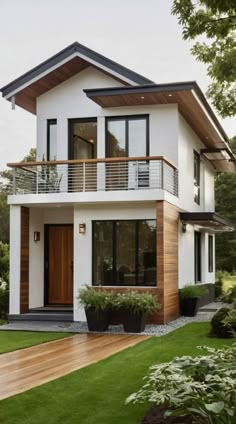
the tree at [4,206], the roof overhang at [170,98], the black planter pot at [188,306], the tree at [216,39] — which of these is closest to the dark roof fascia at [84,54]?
the roof overhang at [170,98]

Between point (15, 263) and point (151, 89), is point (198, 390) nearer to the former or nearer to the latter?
point (151, 89)

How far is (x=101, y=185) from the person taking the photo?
15195 mm

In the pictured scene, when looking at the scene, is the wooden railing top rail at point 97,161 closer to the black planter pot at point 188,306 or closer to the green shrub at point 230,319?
the black planter pot at point 188,306

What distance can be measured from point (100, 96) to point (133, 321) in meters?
5.83

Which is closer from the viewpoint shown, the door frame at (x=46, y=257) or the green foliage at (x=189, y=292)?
the green foliage at (x=189, y=292)

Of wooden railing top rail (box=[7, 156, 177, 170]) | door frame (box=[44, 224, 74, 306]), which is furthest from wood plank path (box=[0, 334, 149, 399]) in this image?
wooden railing top rail (box=[7, 156, 177, 170])

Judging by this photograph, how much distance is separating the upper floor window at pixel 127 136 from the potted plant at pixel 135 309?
14.1ft

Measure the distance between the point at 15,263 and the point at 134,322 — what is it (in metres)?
3.91

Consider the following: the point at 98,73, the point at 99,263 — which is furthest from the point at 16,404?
the point at 98,73

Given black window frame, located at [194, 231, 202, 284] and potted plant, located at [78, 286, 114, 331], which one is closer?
potted plant, located at [78, 286, 114, 331]

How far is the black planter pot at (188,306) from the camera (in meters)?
15.8

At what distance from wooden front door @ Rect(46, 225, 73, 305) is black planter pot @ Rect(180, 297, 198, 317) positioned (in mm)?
3189

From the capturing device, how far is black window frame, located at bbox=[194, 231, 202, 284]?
63.2 feet

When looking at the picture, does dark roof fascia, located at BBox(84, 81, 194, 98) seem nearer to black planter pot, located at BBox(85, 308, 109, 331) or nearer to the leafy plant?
the leafy plant
